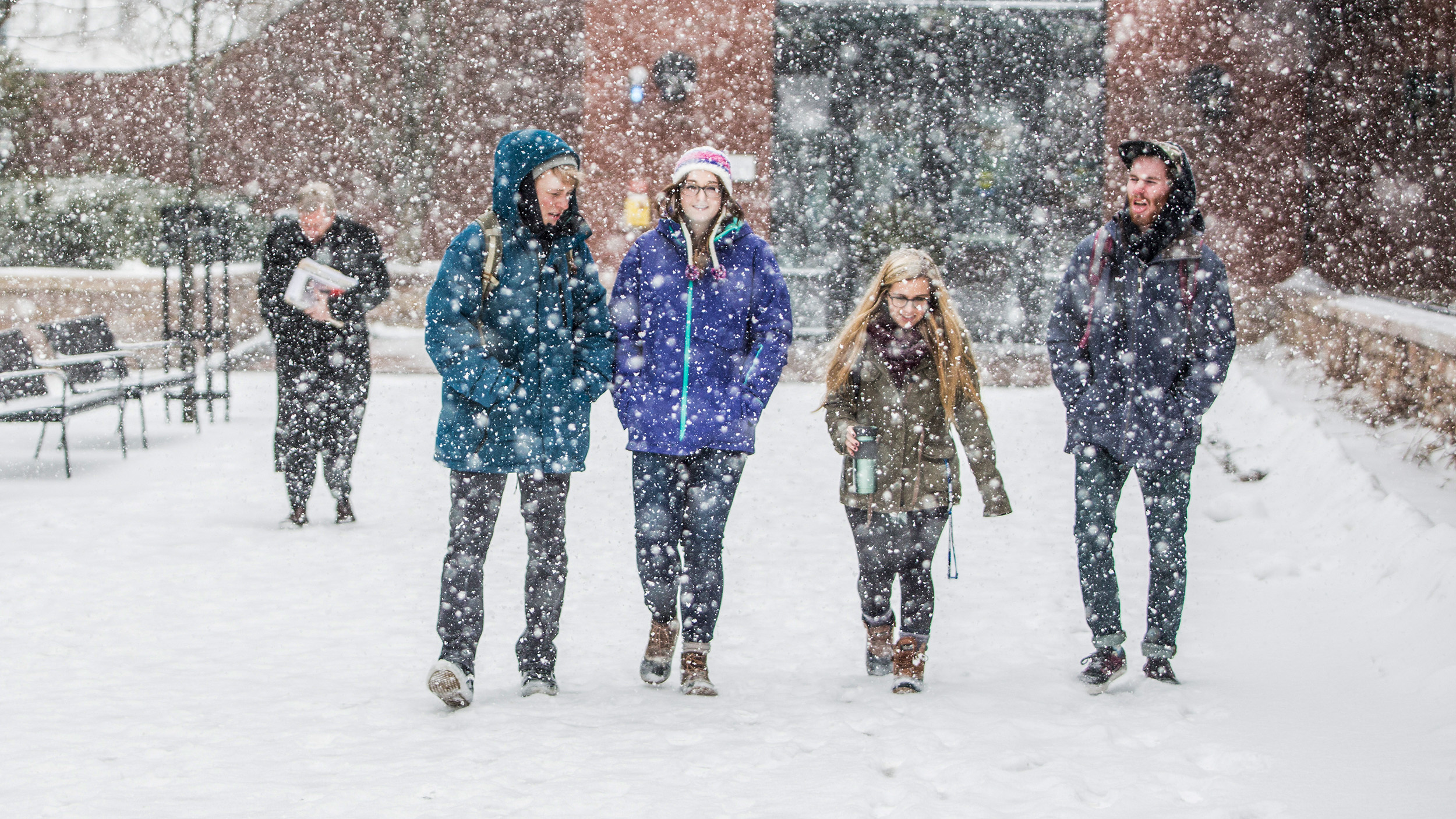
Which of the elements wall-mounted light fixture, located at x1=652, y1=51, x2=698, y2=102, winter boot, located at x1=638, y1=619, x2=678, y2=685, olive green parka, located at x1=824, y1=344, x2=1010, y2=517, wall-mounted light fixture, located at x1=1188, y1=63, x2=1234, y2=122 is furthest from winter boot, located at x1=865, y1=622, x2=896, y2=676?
wall-mounted light fixture, located at x1=1188, y1=63, x2=1234, y2=122

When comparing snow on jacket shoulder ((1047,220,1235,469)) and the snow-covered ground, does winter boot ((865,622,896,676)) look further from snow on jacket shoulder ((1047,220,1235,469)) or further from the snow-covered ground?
snow on jacket shoulder ((1047,220,1235,469))

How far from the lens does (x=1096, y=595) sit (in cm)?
446

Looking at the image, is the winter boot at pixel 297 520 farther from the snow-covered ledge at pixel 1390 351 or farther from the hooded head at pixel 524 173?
the snow-covered ledge at pixel 1390 351

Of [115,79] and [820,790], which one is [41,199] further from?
[820,790]

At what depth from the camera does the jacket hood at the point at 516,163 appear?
4094mm

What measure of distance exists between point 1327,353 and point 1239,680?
6.12 metres

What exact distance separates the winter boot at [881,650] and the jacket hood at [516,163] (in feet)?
5.75

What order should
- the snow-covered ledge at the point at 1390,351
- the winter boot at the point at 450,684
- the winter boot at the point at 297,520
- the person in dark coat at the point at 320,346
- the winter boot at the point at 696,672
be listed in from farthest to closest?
the snow-covered ledge at the point at 1390,351 → the winter boot at the point at 297,520 → the person in dark coat at the point at 320,346 → the winter boot at the point at 696,672 → the winter boot at the point at 450,684

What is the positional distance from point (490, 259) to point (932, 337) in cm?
141

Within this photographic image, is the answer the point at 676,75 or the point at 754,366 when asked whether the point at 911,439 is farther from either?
the point at 676,75

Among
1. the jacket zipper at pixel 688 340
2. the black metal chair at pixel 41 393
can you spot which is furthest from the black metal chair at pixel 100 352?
the jacket zipper at pixel 688 340

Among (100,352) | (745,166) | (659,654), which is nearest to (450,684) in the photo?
(659,654)

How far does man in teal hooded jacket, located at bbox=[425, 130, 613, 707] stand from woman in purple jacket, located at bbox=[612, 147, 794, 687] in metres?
0.16

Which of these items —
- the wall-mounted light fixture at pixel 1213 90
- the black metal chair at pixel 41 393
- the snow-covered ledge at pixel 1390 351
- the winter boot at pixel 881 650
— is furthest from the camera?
the wall-mounted light fixture at pixel 1213 90
